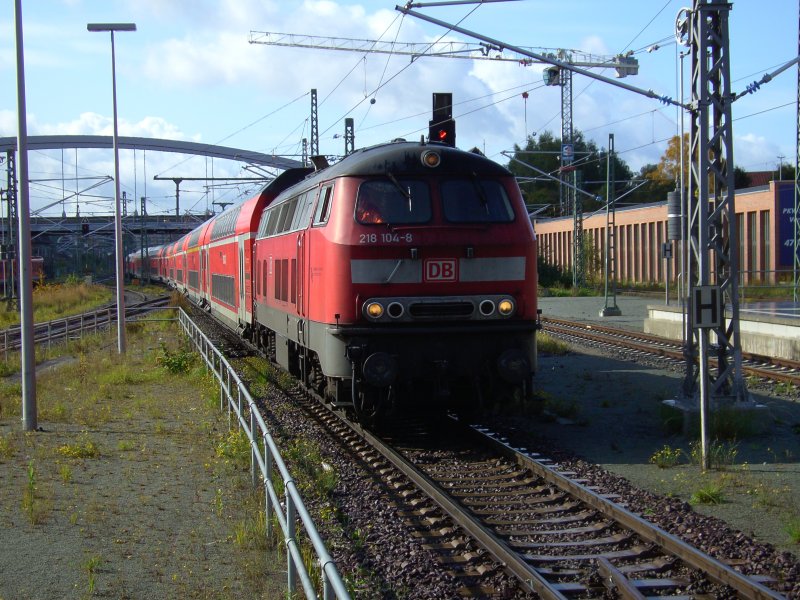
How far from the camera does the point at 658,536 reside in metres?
6.78

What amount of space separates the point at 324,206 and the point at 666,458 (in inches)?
196

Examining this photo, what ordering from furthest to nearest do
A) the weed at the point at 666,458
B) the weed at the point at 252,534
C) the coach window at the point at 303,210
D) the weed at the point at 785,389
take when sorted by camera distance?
the weed at the point at 785,389
the coach window at the point at 303,210
the weed at the point at 666,458
the weed at the point at 252,534

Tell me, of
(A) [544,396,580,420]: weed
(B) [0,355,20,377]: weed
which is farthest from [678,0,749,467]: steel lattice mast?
(B) [0,355,20,377]: weed

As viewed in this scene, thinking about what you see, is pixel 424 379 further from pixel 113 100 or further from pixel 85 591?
pixel 113 100

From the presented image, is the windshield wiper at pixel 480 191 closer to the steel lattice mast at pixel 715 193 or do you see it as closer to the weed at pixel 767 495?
the steel lattice mast at pixel 715 193

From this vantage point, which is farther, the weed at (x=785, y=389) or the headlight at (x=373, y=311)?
the weed at (x=785, y=389)

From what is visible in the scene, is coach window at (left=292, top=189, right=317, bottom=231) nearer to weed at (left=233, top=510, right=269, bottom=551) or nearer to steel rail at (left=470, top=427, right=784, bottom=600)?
steel rail at (left=470, top=427, right=784, bottom=600)

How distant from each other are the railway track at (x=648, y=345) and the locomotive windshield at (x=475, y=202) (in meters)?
6.91

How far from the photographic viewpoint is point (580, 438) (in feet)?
37.9

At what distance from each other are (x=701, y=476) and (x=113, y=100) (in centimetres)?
1941

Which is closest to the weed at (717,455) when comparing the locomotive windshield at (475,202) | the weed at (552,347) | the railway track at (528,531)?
the railway track at (528,531)

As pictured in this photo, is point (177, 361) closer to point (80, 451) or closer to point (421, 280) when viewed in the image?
point (80, 451)

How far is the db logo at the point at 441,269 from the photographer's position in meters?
10.6

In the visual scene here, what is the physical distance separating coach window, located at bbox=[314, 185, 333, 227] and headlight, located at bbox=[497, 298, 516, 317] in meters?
2.29
